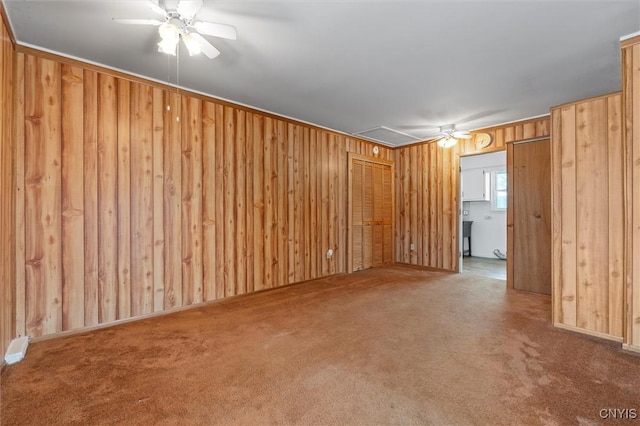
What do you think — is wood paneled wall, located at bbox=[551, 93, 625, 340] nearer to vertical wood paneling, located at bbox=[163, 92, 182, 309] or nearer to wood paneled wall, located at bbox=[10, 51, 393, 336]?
wood paneled wall, located at bbox=[10, 51, 393, 336]

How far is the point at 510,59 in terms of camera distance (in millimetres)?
2738

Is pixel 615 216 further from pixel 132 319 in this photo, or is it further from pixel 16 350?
pixel 16 350

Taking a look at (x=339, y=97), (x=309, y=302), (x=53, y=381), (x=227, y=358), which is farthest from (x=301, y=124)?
(x=53, y=381)

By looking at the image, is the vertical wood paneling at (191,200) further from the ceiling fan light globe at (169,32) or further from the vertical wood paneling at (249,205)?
the ceiling fan light globe at (169,32)

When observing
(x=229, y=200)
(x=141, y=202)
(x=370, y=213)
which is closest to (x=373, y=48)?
(x=229, y=200)

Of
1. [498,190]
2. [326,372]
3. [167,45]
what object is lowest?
[326,372]

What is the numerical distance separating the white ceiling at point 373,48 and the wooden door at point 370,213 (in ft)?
6.00

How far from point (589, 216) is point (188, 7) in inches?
142

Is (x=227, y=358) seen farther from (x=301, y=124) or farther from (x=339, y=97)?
(x=301, y=124)

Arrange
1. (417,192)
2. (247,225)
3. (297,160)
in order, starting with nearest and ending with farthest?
(247,225) < (297,160) < (417,192)

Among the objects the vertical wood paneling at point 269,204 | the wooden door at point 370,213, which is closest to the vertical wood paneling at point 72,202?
the vertical wood paneling at point 269,204

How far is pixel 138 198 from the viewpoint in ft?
9.97

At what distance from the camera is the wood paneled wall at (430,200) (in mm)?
5258

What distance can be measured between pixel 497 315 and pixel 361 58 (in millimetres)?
2979
